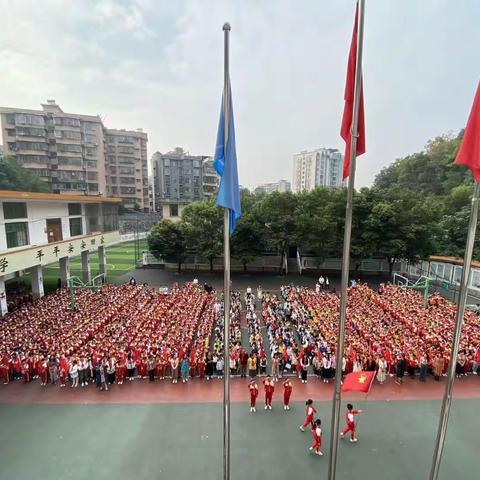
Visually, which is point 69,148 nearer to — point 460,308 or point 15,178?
point 15,178

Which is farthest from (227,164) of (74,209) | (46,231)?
(74,209)

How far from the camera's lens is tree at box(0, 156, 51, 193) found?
146ft

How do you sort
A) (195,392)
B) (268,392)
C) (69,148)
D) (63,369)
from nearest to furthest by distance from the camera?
(268,392)
(195,392)
(63,369)
(69,148)

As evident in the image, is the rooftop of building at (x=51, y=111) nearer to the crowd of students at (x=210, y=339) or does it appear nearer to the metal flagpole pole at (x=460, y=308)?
the crowd of students at (x=210, y=339)

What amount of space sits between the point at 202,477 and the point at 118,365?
17.2 feet

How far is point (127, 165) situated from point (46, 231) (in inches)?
2066

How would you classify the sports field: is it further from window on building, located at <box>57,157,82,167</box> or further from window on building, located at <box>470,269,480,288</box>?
window on building, located at <box>470,269,480,288</box>

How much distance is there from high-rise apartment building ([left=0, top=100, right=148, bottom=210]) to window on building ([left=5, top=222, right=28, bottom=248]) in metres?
44.5

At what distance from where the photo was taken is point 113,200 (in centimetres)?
2780

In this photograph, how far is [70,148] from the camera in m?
58.5

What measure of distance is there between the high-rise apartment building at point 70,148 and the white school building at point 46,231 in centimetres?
3754

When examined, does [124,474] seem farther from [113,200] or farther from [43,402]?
[113,200]

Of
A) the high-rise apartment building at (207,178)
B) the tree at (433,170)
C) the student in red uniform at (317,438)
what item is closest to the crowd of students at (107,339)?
the student in red uniform at (317,438)

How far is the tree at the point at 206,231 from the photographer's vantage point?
27.4 metres
